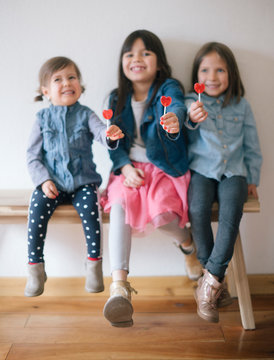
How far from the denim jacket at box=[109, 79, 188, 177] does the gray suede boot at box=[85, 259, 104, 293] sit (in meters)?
0.36

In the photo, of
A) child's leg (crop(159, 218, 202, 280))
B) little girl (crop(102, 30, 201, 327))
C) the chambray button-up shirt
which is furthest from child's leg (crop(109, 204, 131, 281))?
the chambray button-up shirt

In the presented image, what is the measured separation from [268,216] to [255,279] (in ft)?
0.94

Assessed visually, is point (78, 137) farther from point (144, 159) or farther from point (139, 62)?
point (139, 62)

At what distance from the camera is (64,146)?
132 centimetres

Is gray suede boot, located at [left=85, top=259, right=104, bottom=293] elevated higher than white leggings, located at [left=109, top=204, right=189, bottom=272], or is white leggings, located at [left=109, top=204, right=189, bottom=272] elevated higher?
white leggings, located at [left=109, top=204, right=189, bottom=272]

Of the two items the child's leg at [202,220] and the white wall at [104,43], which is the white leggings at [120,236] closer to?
the child's leg at [202,220]

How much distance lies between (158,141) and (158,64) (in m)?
0.32

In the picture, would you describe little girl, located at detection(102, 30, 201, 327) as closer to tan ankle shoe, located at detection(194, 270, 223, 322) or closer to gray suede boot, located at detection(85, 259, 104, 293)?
gray suede boot, located at detection(85, 259, 104, 293)

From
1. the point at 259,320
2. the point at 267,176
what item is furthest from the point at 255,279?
the point at 267,176

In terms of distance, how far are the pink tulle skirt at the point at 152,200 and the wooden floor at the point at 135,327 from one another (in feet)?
1.24

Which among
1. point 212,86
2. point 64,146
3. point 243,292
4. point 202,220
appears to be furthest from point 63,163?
point 243,292

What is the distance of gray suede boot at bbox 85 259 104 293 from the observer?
1.22 m

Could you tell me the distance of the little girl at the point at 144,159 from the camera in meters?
1.23

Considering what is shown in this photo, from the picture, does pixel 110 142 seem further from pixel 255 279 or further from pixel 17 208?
pixel 255 279
